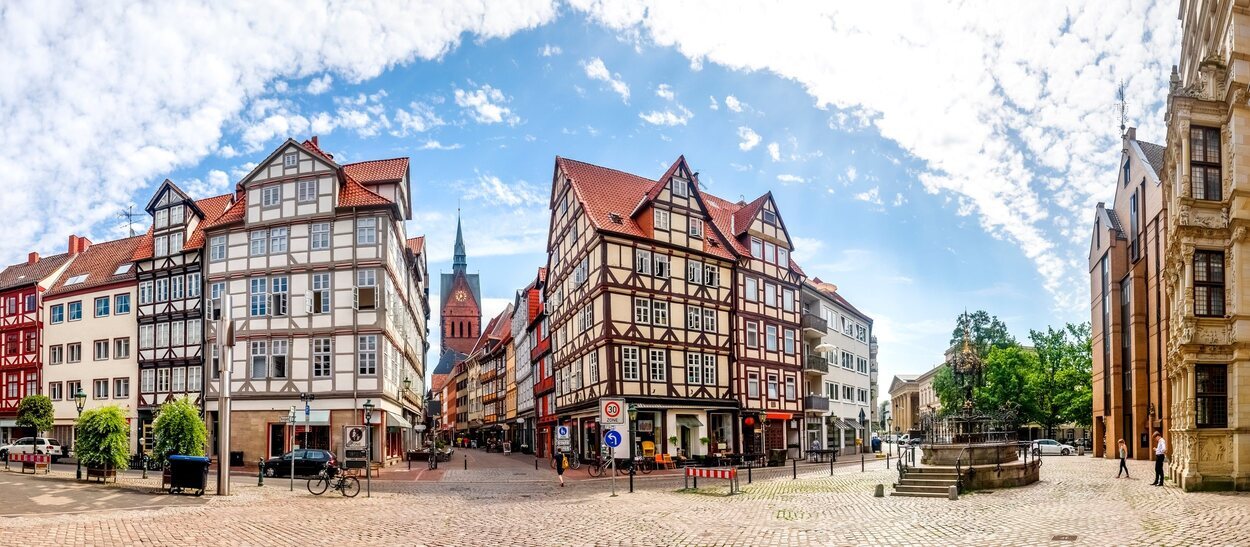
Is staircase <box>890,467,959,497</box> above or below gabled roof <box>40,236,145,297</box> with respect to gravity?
below

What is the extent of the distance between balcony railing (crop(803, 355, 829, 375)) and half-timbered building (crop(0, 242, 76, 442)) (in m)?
45.9

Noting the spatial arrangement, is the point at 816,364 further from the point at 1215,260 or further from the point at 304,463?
the point at 1215,260

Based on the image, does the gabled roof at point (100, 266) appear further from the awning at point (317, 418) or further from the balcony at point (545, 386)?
the balcony at point (545, 386)

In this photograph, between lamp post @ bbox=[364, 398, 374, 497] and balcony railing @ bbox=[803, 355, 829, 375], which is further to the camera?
balcony railing @ bbox=[803, 355, 829, 375]

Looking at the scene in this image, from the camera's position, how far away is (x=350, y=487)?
30.4m

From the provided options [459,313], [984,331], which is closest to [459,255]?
[459,313]

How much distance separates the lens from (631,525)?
20.8 meters

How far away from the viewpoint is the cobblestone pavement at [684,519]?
18.0 meters

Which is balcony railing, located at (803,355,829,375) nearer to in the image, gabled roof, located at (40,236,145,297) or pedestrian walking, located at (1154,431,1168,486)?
pedestrian walking, located at (1154,431,1168,486)

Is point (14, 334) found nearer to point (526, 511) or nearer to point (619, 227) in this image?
point (619, 227)

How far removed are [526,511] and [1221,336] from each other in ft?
58.9

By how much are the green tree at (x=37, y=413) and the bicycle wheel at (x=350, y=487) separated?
106 feet

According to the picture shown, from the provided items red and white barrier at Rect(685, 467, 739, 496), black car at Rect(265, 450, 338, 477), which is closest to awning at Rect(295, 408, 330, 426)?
black car at Rect(265, 450, 338, 477)

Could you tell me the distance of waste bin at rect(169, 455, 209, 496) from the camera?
94.6 ft
